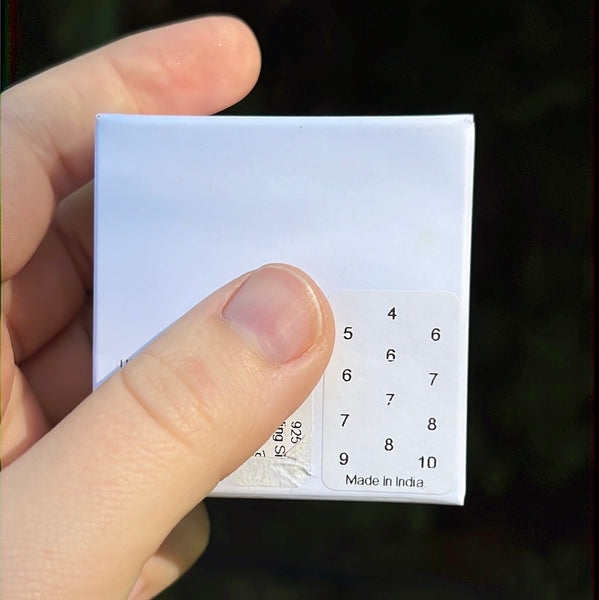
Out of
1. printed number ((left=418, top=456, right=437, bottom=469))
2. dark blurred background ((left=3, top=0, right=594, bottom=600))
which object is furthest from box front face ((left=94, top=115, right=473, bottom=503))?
dark blurred background ((left=3, top=0, right=594, bottom=600))

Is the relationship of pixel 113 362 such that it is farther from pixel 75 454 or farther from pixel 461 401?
pixel 461 401

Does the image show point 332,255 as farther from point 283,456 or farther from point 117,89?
point 117,89

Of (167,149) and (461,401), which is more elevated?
(167,149)

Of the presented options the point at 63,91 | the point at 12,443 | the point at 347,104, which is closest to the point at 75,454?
the point at 12,443

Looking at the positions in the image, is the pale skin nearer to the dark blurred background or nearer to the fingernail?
the fingernail

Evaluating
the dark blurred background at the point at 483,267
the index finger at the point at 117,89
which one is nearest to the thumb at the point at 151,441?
the index finger at the point at 117,89

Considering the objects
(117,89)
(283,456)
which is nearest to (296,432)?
(283,456)
